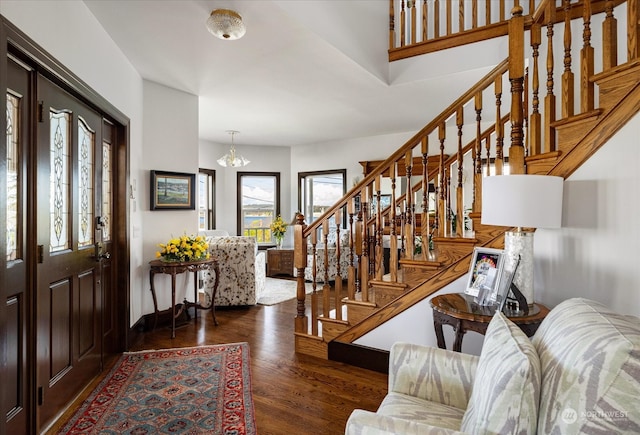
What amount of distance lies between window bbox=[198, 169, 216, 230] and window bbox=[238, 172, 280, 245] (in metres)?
0.57

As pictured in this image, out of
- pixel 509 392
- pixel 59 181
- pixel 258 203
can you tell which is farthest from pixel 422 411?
pixel 258 203

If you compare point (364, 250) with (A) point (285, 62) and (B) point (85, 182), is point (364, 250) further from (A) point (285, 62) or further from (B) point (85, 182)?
(B) point (85, 182)

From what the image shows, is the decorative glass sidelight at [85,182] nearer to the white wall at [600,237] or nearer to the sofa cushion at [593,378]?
the sofa cushion at [593,378]

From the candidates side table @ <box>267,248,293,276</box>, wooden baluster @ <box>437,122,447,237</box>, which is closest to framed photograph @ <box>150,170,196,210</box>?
side table @ <box>267,248,293,276</box>

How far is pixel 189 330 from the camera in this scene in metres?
3.72

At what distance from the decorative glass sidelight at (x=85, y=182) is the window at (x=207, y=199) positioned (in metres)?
4.28

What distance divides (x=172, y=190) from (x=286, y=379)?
2.49 metres

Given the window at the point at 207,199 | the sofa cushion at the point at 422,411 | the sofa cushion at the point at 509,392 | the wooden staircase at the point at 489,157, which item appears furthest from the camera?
A: the window at the point at 207,199

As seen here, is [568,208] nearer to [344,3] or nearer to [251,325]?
[344,3]

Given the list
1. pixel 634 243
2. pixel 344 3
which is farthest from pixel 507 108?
pixel 634 243

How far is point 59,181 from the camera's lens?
2219 mm

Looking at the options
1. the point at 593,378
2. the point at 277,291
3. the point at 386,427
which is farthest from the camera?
the point at 277,291

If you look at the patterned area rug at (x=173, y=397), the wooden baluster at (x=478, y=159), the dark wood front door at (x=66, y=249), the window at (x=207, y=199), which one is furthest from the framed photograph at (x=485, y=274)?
the window at (x=207, y=199)

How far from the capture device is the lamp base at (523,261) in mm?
1866
